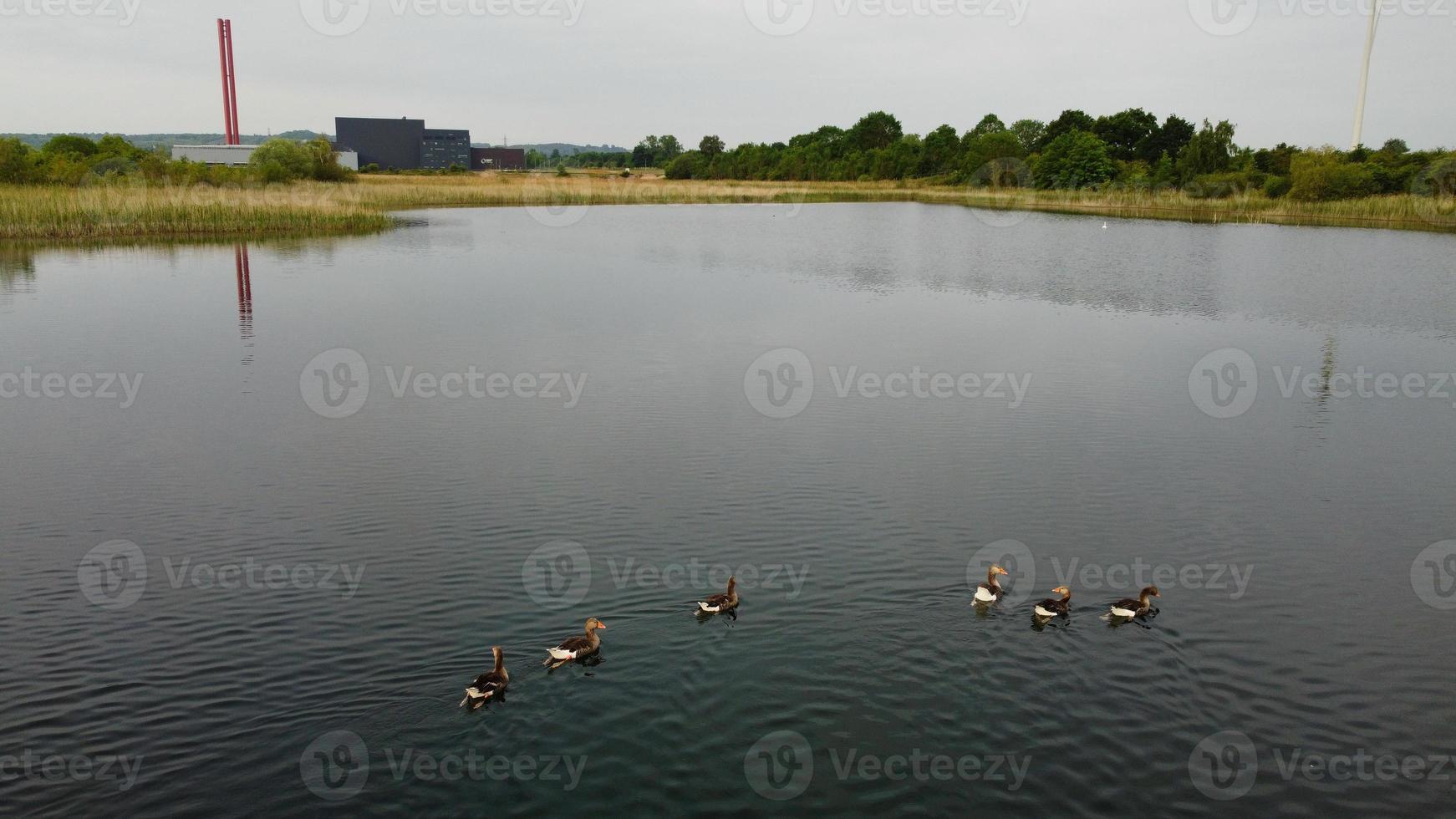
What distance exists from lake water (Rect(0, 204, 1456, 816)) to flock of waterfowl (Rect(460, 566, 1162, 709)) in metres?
0.22

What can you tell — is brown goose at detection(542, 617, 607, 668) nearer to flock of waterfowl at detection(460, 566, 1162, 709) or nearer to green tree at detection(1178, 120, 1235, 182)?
flock of waterfowl at detection(460, 566, 1162, 709)

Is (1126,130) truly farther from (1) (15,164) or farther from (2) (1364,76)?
(1) (15,164)

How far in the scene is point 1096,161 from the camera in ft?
392

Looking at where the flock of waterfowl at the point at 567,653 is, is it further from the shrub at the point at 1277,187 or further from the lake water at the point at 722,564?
the shrub at the point at 1277,187

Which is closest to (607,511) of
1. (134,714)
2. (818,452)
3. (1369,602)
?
(818,452)

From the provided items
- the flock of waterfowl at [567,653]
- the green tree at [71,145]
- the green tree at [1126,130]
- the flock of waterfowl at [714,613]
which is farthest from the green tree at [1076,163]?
the flock of waterfowl at [567,653]

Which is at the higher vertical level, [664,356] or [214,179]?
[214,179]

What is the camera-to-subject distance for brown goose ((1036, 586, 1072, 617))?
14.4 meters

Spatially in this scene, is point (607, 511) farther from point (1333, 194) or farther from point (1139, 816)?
point (1333, 194)

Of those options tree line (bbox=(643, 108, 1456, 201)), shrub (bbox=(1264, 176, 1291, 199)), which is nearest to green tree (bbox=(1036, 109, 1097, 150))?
tree line (bbox=(643, 108, 1456, 201))

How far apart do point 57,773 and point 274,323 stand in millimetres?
28714

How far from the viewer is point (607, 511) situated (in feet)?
60.3

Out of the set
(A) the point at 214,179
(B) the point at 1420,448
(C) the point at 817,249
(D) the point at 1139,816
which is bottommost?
(D) the point at 1139,816

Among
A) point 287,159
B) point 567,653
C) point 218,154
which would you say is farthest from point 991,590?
point 218,154
